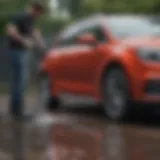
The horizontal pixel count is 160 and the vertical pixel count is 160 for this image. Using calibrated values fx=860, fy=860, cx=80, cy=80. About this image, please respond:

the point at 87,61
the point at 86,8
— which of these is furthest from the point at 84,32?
the point at 86,8

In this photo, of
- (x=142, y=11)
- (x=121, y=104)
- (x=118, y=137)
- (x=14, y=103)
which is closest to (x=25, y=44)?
(x=14, y=103)

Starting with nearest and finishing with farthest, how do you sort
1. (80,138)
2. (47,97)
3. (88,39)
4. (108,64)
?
1. (80,138)
2. (108,64)
3. (88,39)
4. (47,97)

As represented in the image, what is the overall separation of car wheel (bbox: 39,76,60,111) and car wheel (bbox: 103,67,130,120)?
6.53 ft

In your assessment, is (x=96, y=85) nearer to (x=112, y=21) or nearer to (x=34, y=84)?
(x=112, y=21)

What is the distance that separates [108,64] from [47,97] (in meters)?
2.36

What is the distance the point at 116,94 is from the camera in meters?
11.9

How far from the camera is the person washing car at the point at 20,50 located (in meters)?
12.7

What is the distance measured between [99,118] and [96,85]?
488 millimetres

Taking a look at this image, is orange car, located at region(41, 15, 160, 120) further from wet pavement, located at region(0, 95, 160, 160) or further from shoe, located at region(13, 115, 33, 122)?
shoe, located at region(13, 115, 33, 122)

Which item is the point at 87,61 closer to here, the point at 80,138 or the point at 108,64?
the point at 108,64

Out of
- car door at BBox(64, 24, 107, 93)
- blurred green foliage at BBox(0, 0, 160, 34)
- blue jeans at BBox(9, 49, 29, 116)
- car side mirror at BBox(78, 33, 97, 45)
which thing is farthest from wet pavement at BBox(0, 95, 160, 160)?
blurred green foliage at BBox(0, 0, 160, 34)

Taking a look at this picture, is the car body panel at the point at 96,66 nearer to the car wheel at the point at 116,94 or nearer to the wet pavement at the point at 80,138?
the car wheel at the point at 116,94

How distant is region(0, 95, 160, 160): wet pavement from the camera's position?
9070 millimetres

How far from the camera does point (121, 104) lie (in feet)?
38.8
